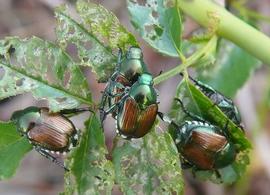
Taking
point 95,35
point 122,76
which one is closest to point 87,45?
point 95,35

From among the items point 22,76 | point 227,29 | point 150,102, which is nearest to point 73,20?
point 22,76

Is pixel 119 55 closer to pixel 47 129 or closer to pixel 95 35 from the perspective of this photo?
pixel 95 35

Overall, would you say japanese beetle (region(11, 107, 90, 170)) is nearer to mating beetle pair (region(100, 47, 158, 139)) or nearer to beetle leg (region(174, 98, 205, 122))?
mating beetle pair (region(100, 47, 158, 139))

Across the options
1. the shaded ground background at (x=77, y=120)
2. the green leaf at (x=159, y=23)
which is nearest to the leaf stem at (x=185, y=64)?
the green leaf at (x=159, y=23)

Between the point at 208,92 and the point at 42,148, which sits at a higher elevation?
the point at 208,92

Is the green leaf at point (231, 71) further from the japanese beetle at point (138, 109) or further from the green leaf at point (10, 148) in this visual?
the green leaf at point (10, 148)

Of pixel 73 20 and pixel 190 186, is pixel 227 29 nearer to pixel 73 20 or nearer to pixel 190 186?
pixel 73 20
